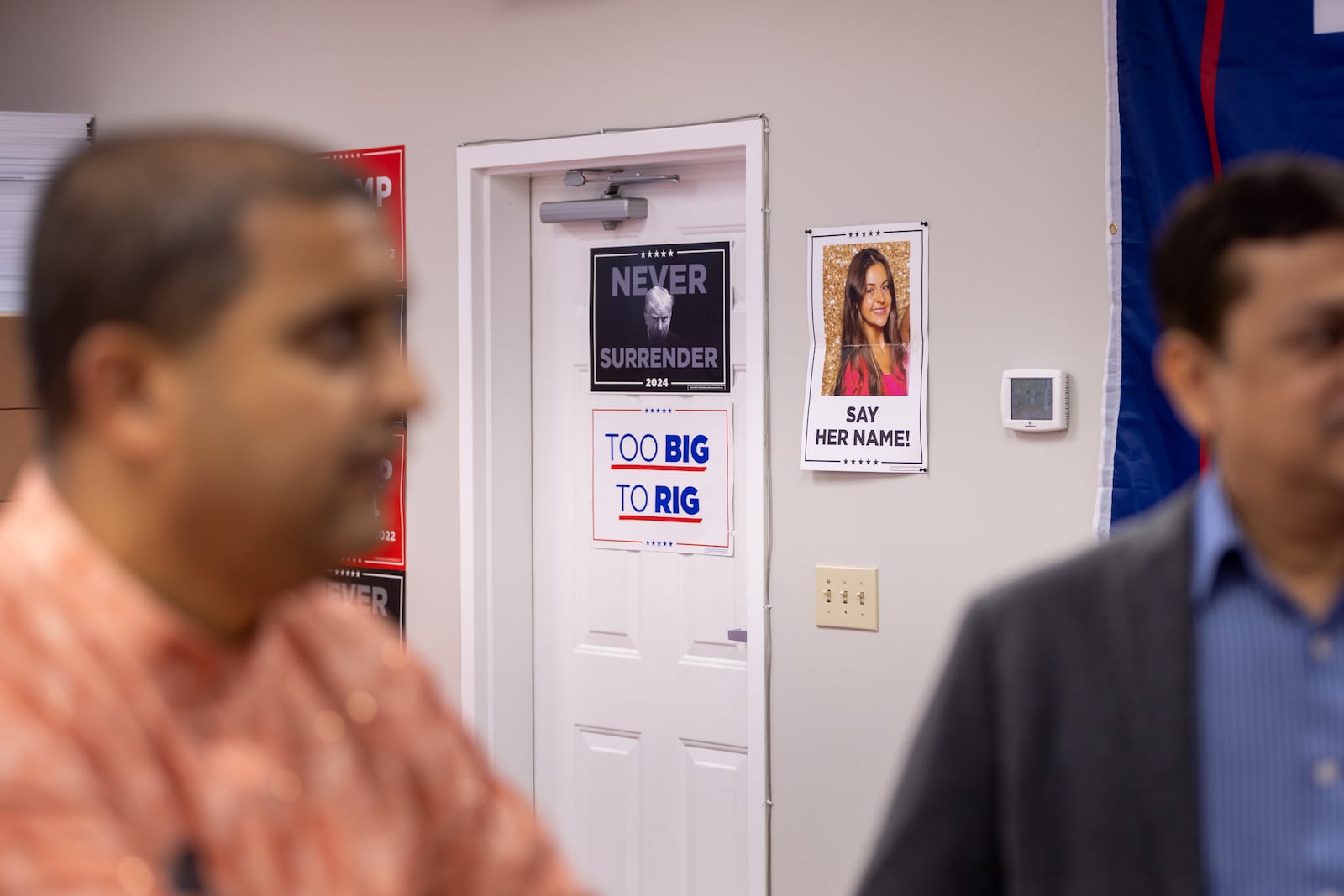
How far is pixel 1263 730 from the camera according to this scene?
104 cm

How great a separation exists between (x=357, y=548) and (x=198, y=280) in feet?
0.46

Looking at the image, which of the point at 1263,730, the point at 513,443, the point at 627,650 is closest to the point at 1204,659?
the point at 1263,730

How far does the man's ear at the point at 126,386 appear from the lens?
1.87ft

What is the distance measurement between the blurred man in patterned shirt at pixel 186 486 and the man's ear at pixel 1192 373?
2.34 feet

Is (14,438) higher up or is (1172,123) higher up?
(1172,123)

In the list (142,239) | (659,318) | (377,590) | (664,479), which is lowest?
(377,590)

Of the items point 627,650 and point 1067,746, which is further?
point 627,650

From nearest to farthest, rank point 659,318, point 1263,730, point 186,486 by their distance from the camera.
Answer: point 186,486 → point 1263,730 → point 659,318

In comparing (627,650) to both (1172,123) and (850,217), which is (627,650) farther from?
(1172,123)

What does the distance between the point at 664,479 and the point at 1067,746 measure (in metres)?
2.11

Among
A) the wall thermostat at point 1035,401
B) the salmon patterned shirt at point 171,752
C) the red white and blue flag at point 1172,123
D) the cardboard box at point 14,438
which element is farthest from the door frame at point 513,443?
the salmon patterned shirt at point 171,752

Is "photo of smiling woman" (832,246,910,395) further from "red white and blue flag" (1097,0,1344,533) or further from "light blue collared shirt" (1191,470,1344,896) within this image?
"light blue collared shirt" (1191,470,1344,896)

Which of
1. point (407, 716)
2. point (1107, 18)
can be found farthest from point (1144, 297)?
point (407, 716)

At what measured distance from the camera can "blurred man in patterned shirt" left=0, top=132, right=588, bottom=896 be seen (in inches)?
22.2
